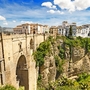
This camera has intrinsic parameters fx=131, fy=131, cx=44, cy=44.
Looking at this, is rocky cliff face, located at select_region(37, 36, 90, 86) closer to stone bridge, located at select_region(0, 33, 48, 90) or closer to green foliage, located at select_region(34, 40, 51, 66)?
green foliage, located at select_region(34, 40, 51, 66)

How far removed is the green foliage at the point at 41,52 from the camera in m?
23.6

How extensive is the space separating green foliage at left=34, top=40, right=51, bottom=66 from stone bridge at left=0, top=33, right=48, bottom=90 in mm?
1151

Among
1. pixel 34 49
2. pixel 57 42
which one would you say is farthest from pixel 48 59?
pixel 57 42

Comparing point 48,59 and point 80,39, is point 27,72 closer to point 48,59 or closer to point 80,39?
point 48,59

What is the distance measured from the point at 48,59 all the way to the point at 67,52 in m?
8.89

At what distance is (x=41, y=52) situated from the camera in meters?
24.7

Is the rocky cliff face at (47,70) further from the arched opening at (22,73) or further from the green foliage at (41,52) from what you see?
the arched opening at (22,73)

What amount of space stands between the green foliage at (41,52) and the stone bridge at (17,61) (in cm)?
115

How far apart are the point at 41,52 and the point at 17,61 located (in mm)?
8332

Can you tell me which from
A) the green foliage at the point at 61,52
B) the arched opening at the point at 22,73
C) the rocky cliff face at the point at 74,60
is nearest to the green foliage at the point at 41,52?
the arched opening at the point at 22,73

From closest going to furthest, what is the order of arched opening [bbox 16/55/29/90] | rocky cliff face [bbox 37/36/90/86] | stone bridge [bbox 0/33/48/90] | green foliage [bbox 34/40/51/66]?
1. stone bridge [bbox 0/33/48/90]
2. arched opening [bbox 16/55/29/90]
3. green foliage [bbox 34/40/51/66]
4. rocky cliff face [bbox 37/36/90/86]

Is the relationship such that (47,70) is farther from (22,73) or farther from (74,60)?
(74,60)

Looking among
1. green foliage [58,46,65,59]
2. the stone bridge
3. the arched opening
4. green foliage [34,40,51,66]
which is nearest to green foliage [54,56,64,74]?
green foliage [58,46,65,59]

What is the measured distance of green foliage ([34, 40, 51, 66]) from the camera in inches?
930
